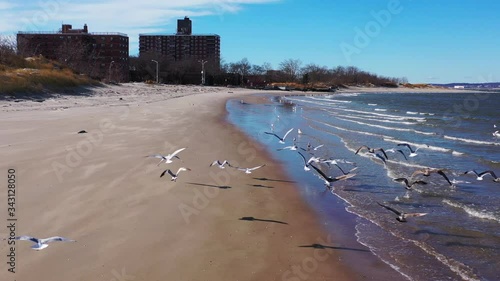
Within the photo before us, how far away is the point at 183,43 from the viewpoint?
158 meters

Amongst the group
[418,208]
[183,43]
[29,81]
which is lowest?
[418,208]

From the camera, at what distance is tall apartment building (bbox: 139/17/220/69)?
154000 millimetres

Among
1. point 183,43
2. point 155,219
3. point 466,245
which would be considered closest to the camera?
point 466,245

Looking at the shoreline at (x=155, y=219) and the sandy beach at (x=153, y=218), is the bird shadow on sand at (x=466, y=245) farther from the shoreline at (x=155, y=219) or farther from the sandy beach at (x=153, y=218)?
the shoreline at (x=155, y=219)

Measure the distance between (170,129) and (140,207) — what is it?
11098mm

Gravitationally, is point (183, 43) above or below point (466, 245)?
above

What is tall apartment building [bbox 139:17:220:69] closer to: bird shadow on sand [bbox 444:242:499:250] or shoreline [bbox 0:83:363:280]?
shoreline [bbox 0:83:363:280]

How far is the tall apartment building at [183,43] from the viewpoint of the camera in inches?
6063

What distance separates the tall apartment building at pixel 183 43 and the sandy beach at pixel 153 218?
139534 mm

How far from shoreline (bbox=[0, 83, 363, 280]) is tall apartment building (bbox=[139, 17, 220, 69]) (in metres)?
140

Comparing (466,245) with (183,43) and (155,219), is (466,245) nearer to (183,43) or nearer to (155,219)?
(155,219)

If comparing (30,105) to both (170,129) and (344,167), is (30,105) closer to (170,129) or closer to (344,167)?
(170,129)

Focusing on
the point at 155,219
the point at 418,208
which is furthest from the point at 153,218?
the point at 418,208

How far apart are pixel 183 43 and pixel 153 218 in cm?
15683
